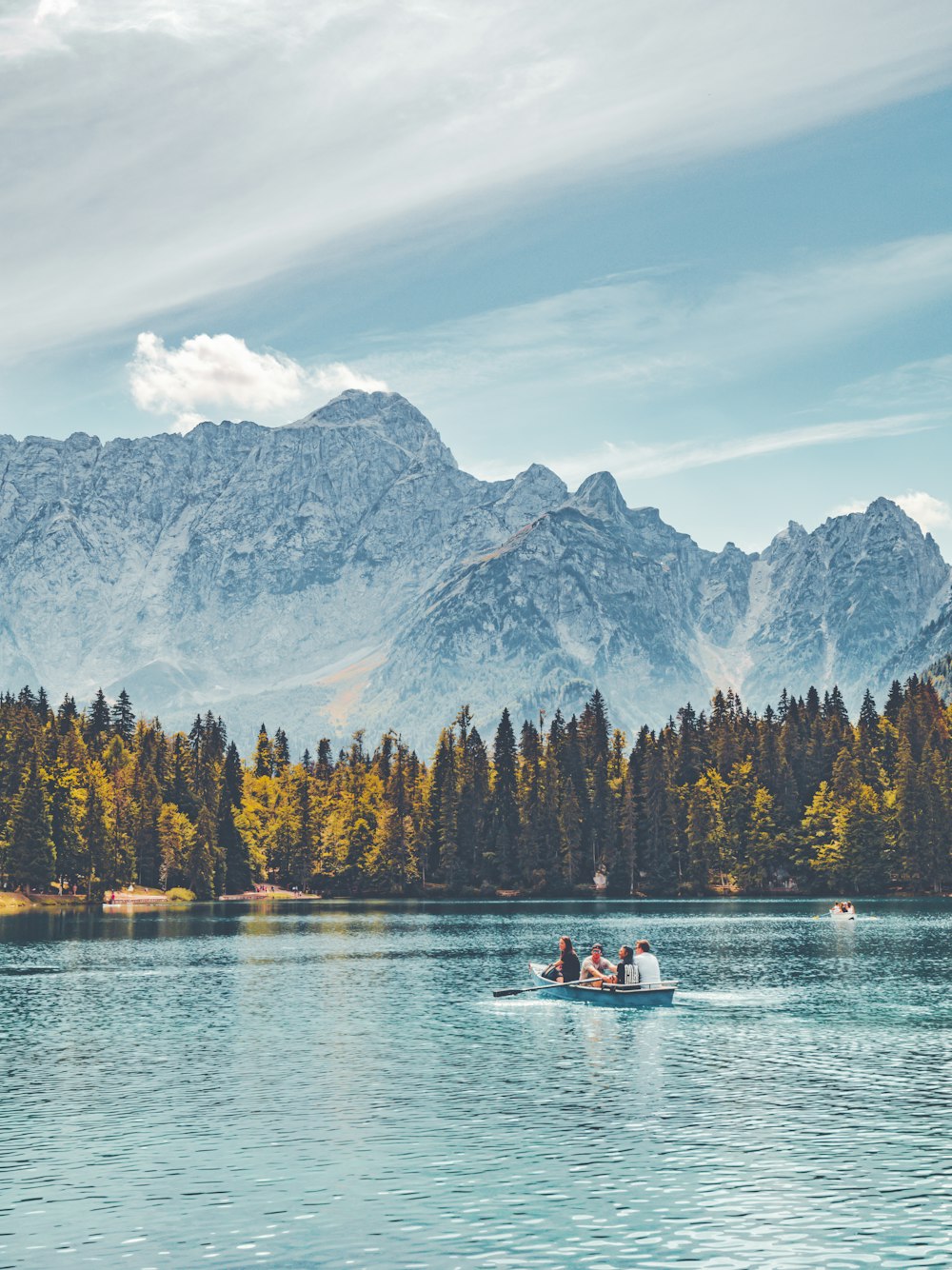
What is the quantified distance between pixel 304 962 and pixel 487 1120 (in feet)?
217

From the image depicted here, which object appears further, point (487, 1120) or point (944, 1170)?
point (487, 1120)

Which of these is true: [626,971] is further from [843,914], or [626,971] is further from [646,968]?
[843,914]

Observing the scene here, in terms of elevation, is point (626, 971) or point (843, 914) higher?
point (626, 971)

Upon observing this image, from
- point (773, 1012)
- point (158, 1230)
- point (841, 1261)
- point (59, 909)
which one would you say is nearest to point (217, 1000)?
point (773, 1012)

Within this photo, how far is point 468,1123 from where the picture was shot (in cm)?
4425

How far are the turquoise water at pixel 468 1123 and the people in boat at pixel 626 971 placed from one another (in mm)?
2142

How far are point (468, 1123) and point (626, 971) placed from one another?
30797 millimetres

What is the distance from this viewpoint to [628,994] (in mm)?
73875

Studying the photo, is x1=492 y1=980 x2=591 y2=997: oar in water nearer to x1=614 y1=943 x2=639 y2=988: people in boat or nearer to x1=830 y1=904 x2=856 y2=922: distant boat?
x1=614 y1=943 x2=639 y2=988: people in boat

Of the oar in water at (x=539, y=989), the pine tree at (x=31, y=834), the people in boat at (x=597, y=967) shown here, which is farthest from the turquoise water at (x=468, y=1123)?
the pine tree at (x=31, y=834)

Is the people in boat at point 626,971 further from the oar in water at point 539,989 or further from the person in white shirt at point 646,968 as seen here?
the oar in water at point 539,989

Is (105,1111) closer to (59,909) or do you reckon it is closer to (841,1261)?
(841,1261)

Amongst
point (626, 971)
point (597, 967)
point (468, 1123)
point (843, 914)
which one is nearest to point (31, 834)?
point (843, 914)

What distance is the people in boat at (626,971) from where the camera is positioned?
2904 inches
